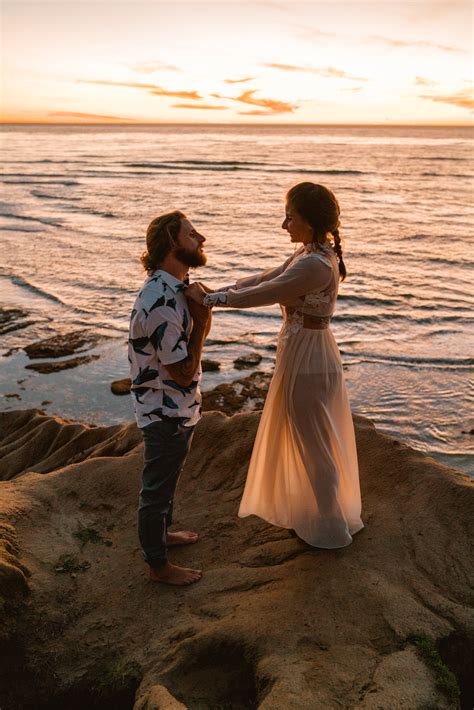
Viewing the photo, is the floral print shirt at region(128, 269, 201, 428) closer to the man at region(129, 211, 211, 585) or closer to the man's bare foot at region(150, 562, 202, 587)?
the man at region(129, 211, 211, 585)

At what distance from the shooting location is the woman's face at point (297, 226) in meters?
3.36

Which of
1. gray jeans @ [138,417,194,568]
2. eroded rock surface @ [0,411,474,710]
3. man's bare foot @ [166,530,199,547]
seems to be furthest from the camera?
man's bare foot @ [166,530,199,547]

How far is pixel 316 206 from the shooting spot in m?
3.31

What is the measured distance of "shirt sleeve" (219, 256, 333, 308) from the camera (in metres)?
3.32

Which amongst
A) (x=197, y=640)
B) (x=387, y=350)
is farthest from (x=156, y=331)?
(x=387, y=350)

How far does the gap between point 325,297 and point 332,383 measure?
1.72ft

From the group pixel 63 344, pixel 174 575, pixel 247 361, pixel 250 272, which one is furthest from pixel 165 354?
pixel 250 272

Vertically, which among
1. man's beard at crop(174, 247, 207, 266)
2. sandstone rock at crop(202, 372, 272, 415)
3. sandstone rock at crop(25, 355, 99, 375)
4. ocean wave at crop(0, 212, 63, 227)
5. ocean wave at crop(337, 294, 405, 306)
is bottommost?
sandstone rock at crop(25, 355, 99, 375)

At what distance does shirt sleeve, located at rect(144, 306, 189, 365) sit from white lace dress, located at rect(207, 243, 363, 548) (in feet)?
1.26

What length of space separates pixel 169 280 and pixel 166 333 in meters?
0.29

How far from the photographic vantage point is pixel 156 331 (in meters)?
3.09

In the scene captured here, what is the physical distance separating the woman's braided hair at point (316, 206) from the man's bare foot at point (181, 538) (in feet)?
6.82

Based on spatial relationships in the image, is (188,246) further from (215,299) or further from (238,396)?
(238,396)

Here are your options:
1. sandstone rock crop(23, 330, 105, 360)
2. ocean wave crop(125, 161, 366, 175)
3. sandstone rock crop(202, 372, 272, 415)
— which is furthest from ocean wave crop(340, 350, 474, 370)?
ocean wave crop(125, 161, 366, 175)
